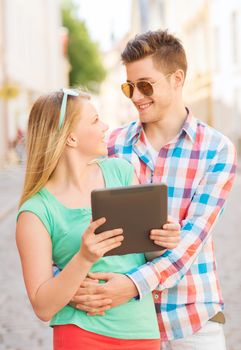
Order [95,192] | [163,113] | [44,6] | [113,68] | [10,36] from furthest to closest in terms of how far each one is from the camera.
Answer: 1. [113,68]
2. [44,6]
3. [10,36]
4. [163,113]
5. [95,192]

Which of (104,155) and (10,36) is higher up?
(104,155)

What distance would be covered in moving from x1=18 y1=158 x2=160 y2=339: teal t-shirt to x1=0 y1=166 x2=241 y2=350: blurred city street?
2971 mm

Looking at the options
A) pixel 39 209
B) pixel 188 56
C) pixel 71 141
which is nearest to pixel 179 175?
pixel 71 141

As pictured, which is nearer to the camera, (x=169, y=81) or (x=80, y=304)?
(x=80, y=304)

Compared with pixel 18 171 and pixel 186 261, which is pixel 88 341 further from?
pixel 18 171

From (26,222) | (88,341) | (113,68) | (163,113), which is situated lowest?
(113,68)

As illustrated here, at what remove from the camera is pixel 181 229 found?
2.55 meters

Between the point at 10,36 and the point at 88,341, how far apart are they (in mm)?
33896

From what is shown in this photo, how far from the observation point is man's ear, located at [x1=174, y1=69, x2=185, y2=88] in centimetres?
280

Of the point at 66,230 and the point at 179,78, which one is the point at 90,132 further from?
the point at 179,78

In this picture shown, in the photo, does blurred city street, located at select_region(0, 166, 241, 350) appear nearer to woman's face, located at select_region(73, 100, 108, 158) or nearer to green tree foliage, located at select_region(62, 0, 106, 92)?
woman's face, located at select_region(73, 100, 108, 158)

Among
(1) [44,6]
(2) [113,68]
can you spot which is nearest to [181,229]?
(1) [44,6]

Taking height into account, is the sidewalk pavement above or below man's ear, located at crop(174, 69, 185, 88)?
below

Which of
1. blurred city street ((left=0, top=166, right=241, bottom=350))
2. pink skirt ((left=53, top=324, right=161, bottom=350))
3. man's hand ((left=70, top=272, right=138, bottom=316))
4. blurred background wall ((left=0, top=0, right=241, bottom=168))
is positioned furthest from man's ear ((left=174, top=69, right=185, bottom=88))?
blurred background wall ((left=0, top=0, right=241, bottom=168))
